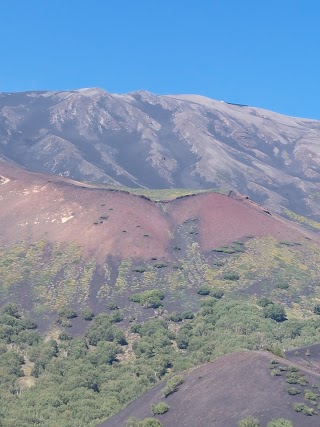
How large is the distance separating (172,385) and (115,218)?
1994 inches

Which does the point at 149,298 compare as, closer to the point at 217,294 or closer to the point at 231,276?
the point at 217,294

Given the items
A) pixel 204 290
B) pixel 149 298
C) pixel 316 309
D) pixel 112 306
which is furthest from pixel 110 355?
pixel 316 309

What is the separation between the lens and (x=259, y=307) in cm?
7919

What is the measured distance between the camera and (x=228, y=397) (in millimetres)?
47438

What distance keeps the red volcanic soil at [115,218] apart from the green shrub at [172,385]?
40.4 m

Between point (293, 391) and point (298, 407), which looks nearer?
point (298, 407)

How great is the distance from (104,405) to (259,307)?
2785 cm

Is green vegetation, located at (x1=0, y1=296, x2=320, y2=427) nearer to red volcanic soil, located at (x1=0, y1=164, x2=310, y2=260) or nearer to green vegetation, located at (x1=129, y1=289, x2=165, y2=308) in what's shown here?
green vegetation, located at (x1=129, y1=289, x2=165, y2=308)

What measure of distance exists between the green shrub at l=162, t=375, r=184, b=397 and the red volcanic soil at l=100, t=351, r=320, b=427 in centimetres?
35

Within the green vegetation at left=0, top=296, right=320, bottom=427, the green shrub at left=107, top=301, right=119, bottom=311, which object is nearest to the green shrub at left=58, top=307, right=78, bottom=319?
the green vegetation at left=0, top=296, right=320, bottom=427

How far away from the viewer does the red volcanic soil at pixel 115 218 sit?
96688 millimetres

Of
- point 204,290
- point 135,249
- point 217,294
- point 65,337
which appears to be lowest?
point 65,337

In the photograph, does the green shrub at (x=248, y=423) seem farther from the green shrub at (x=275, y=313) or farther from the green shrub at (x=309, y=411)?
the green shrub at (x=275, y=313)

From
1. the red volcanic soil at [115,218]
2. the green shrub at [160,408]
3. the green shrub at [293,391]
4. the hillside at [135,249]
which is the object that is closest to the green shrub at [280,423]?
the green shrub at [293,391]
